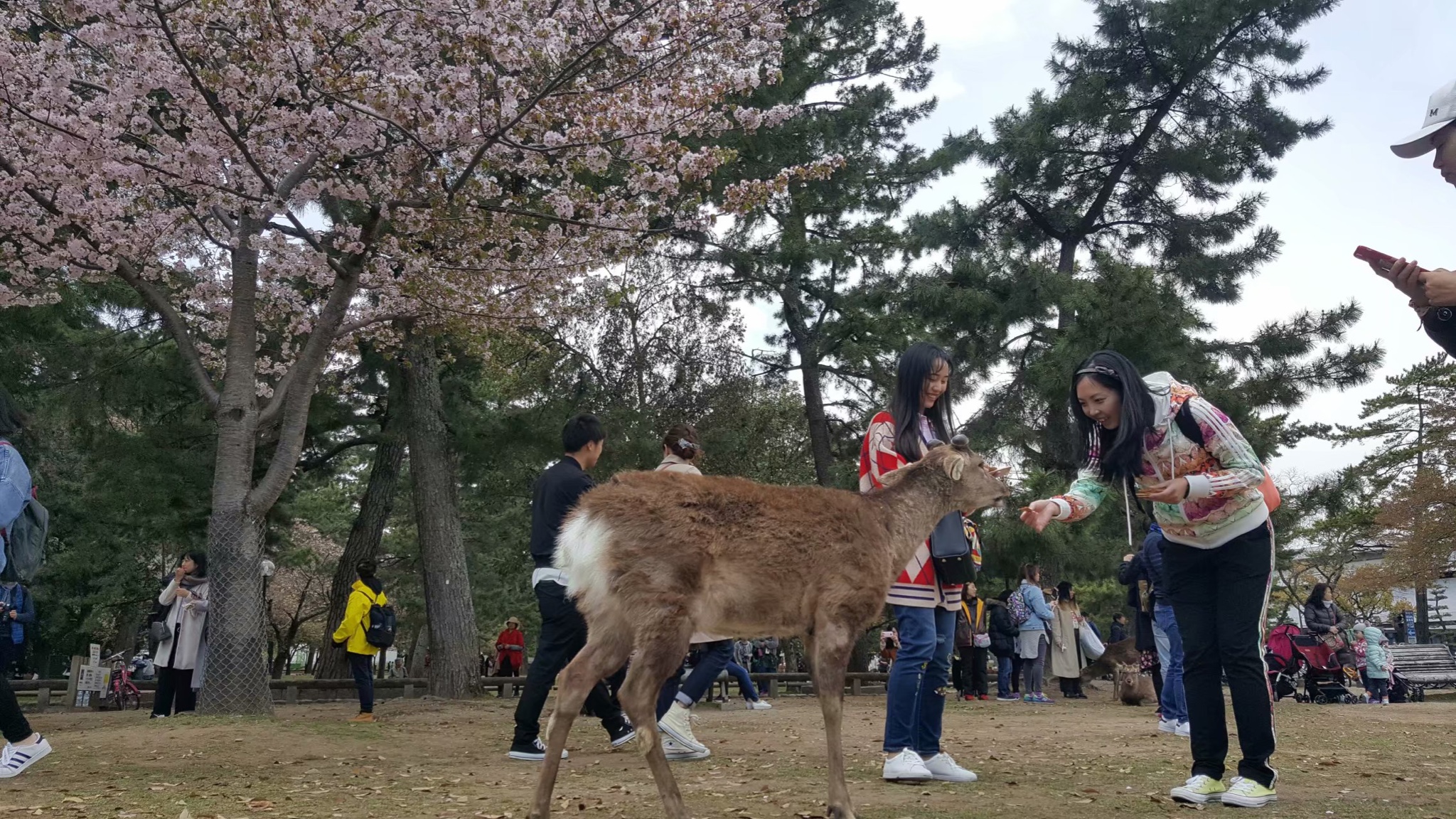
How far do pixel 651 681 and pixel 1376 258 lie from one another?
3072 mm

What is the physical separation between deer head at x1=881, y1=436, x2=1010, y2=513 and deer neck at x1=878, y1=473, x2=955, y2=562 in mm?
43

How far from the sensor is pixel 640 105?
11.3m

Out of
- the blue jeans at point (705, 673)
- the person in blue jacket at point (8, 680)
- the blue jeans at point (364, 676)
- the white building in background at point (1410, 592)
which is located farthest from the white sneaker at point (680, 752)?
the white building in background at point (1410, 592)

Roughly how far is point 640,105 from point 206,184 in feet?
15.2

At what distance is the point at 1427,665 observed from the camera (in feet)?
71.6

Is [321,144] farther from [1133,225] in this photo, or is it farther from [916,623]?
[1133,225]

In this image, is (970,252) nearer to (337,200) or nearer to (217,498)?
(337,200)

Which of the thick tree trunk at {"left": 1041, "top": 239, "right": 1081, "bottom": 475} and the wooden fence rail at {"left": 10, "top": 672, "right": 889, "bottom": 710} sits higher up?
the thick tree trunk at {"left": 1041, "top": 239, "right": 1081, "bottom": 475}

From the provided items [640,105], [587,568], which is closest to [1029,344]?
[640,105]

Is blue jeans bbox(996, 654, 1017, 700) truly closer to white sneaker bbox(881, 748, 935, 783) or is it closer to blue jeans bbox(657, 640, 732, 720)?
blue jeans bbox(657, 640, 732, 720)

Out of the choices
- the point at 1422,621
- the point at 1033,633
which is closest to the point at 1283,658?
the point at 1033,633

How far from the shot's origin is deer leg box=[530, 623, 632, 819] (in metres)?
4.56

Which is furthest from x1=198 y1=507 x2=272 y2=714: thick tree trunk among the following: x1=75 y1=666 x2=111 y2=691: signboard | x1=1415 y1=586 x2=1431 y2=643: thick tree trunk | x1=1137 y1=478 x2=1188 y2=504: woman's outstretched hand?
x1=1415 y1=586 x2=1431 y2=643: thick tree trunk

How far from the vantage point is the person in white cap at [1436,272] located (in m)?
3.39
